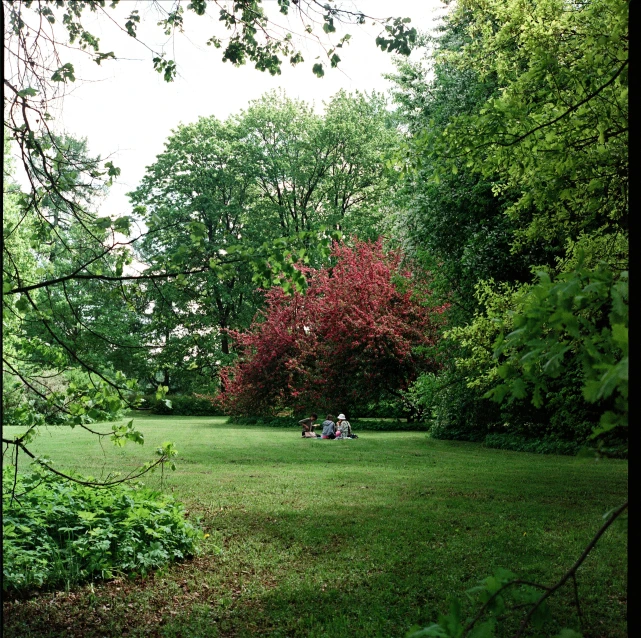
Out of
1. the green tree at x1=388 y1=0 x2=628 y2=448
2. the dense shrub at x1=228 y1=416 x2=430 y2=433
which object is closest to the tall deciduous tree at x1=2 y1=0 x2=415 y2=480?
the green tree at x1=388 y1=0 x2=628 y2=448

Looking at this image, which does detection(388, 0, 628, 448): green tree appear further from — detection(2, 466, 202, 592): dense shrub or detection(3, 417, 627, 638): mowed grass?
detection(2, 466, 202, 592): dense shrub

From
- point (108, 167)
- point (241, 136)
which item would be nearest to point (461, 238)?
point (108, 167)

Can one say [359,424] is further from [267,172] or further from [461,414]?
[267,172]

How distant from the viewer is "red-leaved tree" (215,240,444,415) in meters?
19.2

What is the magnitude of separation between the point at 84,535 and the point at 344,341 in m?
14.9

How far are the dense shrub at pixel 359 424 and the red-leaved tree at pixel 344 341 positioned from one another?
0.59m

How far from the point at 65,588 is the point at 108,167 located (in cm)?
282

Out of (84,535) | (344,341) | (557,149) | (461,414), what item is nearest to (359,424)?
(344,341)

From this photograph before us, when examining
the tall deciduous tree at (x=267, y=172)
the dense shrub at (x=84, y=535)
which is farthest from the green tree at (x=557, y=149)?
the tall deciduous tree at (x=267, y=172)

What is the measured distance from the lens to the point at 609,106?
4535 millimetres

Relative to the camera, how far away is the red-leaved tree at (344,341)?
63.1 ft

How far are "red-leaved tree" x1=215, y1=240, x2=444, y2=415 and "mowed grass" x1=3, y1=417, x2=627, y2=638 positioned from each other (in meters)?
9.07

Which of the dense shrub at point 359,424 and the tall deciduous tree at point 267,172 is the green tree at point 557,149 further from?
the tall deciduous tree at point 267,172

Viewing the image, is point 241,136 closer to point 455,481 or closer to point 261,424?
point 261,424
